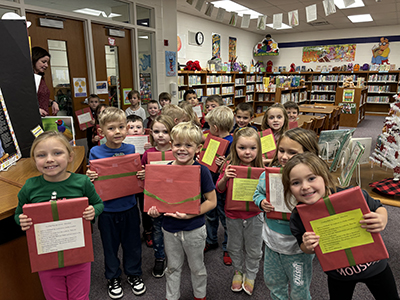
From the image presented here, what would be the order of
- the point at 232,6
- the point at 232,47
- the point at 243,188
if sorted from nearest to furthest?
the point at 243,188 → the point at 232,6 → the point at 232,47

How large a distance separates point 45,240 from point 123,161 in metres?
0.68

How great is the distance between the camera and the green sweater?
1.44m

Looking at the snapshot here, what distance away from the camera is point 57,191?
1.47 m

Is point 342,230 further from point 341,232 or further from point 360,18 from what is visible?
point 360,18

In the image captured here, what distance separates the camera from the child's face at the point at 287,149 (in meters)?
1.61

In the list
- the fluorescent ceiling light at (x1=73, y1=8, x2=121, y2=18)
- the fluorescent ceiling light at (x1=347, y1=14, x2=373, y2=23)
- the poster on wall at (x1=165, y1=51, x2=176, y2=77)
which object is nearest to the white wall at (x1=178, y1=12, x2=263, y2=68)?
the poster on wall at (x1=165, y1=51, x2=176, y2=77)

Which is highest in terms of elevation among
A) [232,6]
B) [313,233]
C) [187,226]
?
[232,6]

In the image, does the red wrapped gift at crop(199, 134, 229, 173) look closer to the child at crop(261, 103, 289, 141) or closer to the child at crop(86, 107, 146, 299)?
the child at crop(86, 107, 146, 299)

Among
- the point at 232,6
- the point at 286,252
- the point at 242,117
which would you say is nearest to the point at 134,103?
the point at 242,117

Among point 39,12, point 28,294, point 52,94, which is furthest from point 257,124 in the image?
point 28,294

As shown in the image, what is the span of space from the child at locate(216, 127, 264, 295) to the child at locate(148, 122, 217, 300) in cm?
26

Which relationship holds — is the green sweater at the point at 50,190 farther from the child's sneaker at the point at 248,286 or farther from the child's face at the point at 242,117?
the child's face at the point at 242,117

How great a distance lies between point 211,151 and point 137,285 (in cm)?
119

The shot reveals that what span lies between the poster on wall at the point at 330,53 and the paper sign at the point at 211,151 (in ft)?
42.7
